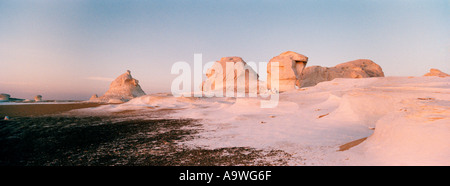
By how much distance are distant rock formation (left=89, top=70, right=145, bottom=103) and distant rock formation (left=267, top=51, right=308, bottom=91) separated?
973 inches

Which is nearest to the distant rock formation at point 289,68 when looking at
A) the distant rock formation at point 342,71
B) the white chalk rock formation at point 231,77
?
the white chalk rock formation at point 231,77

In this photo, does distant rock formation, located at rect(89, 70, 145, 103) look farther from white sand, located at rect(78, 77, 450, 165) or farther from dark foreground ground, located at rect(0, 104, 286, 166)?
white sand, located at rect(78, 77, 450, 165)

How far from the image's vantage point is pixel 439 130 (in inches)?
117

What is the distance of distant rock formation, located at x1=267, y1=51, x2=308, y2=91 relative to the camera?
992 inches

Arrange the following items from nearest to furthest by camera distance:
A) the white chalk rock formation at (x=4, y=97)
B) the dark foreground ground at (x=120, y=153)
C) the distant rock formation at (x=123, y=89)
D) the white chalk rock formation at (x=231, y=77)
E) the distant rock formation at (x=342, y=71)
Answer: the dark foreground ground at (x=120, y=153)
the white chalk rock formation at (x=231, y=77)
the white chalk rock formation at (x=4, y=97)
the distant rock formation at (x=342, y=71)
the distant rock formation at (x=123, y=89)

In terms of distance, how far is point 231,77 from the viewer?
3084 cm

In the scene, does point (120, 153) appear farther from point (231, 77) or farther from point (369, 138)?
point (231, 77)

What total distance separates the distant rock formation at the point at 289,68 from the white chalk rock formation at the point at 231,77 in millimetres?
5208

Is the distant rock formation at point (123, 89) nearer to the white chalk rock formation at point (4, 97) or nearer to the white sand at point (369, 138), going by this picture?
the white chalk rock formation at point (4, 97)

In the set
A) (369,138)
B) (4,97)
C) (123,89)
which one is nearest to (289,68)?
(369,138)

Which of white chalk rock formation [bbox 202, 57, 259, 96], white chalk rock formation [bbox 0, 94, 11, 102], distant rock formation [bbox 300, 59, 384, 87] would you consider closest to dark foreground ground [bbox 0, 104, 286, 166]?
white chalk rock formation [bbox 202, 57, 259, 96]

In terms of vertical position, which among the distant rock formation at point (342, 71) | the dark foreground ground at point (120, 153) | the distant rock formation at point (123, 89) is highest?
the distant rock formation at point (342, 71)

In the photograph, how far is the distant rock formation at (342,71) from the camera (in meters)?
33.1
